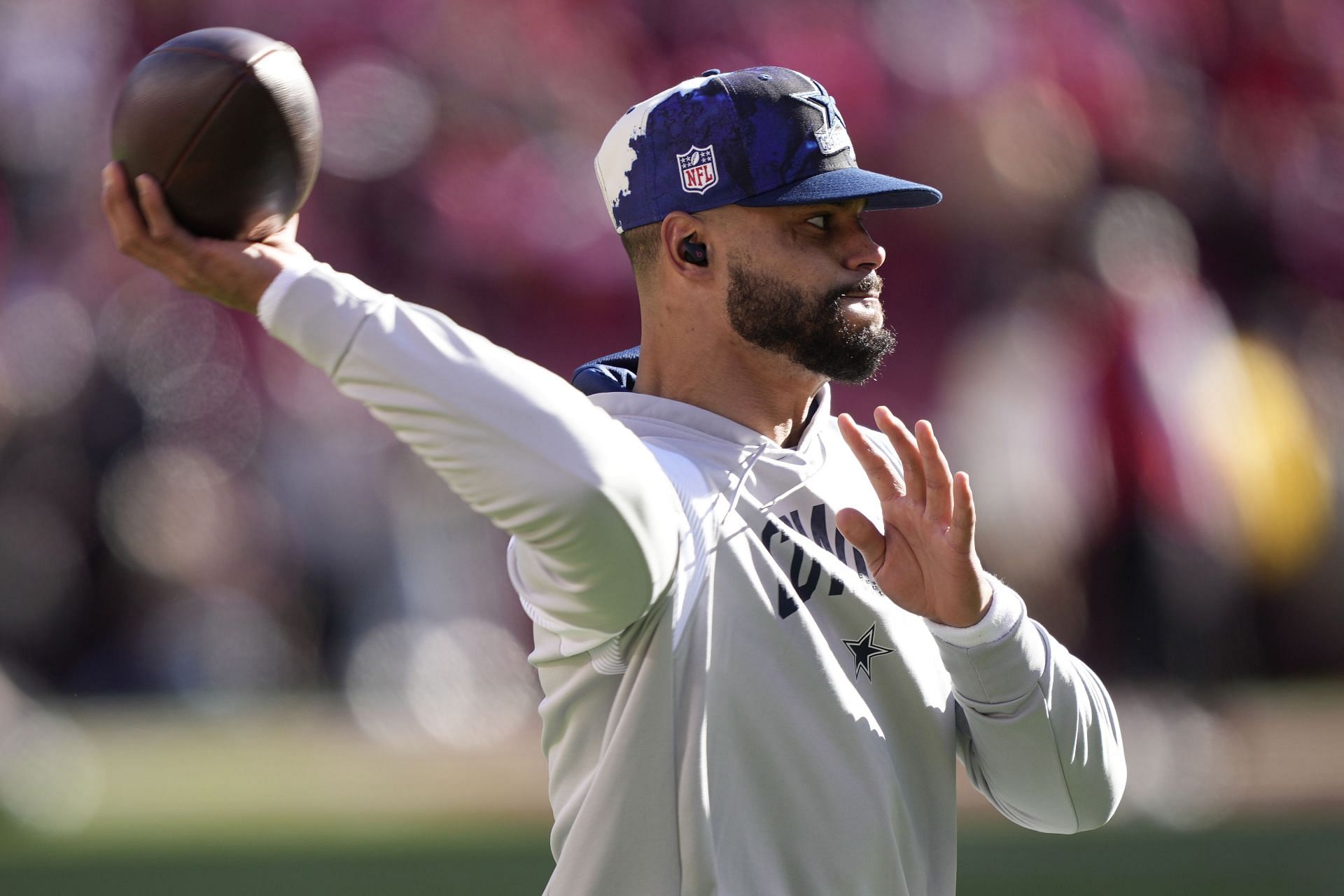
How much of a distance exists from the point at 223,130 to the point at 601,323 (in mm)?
6633

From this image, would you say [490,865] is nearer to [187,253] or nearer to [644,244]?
[644,244]

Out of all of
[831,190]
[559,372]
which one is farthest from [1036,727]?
[559,372]

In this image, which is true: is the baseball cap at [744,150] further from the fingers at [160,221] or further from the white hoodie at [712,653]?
the fingers at [160,221]

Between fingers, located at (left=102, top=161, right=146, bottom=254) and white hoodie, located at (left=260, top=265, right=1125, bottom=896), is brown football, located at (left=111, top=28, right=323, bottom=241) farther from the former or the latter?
white hoodie, located at (left=260, top=265, right=1125, bottom=896)

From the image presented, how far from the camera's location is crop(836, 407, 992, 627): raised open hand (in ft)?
5.81

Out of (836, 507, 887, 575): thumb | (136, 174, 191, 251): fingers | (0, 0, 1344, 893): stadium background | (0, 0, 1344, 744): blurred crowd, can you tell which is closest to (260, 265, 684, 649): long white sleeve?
(136, 174, 191, 251): fingers

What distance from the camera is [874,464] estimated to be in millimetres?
1810

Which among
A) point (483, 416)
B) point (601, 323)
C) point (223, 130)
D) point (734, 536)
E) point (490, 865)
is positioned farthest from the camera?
point (601, 323)

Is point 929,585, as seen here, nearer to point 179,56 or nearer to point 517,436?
point 517,436

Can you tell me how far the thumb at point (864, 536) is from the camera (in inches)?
69.6

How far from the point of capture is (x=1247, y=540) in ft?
25.9

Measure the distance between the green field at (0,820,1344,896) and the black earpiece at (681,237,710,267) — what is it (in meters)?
3.51

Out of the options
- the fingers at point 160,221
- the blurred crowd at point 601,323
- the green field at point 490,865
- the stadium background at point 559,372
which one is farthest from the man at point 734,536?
the blurred crowd at point 601,323

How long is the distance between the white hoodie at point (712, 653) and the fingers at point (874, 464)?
0.12 m
